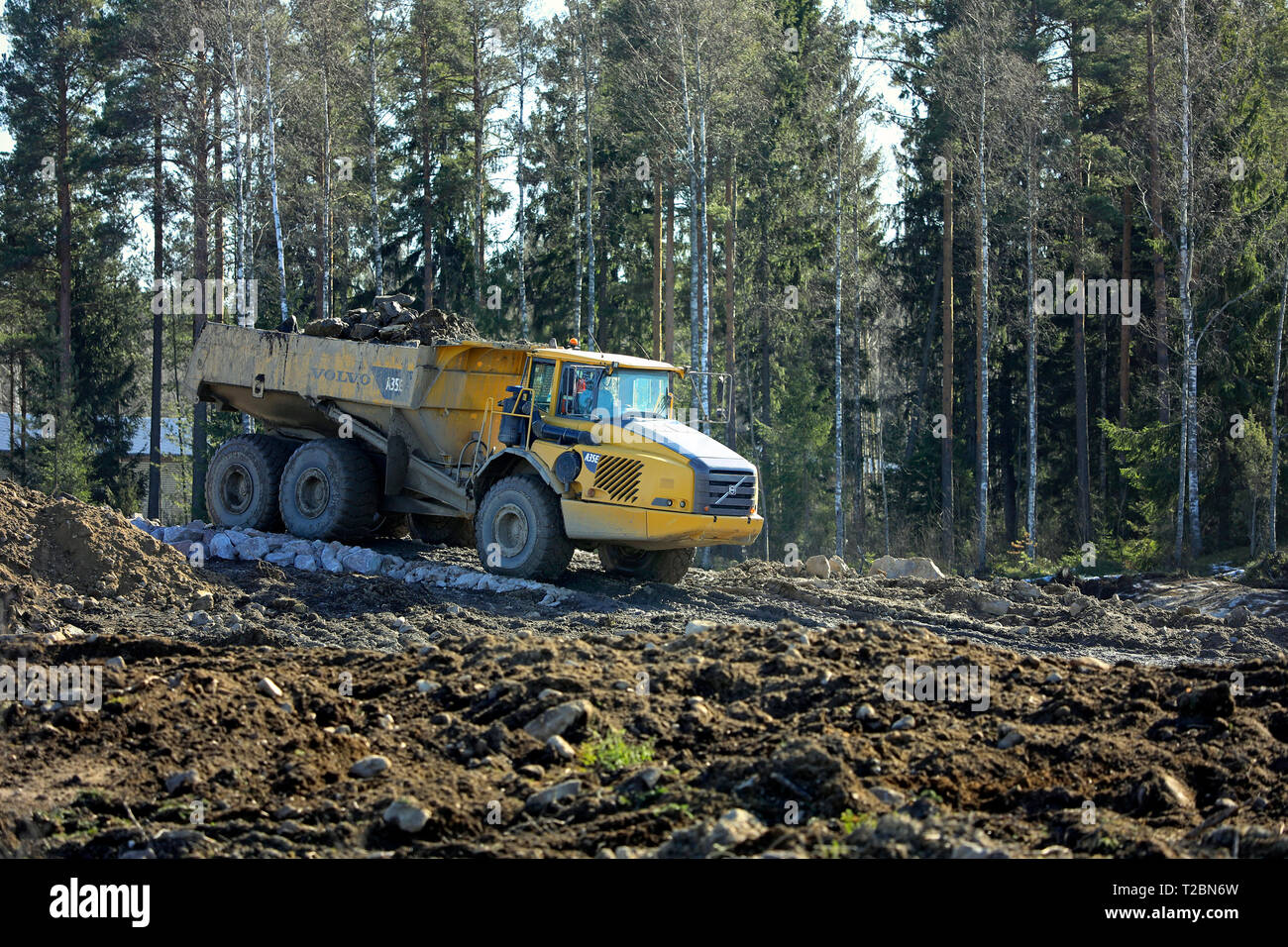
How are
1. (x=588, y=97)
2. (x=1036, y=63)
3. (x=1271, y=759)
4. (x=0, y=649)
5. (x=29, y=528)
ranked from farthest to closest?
1. (x=588, y=97)
2. (x=1036, y=63)
3. (x=29, y=528)
4. (x=0, y=649)
5. (x=1271, y=759)

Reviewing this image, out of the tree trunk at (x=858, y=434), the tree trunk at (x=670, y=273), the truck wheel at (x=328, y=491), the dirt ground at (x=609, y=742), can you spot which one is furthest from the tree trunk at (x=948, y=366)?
the dirt ground at (x=609, y=742)

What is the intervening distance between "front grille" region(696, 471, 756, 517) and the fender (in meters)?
1.63

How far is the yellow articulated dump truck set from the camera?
13.4 metres

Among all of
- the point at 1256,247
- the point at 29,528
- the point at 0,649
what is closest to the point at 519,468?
the point at 29,528

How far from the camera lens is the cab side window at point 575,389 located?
46.0 ft

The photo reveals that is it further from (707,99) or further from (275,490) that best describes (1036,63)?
(275,490)

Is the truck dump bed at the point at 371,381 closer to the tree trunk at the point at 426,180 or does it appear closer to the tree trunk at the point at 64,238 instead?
the tree trunk at the point at 426,180

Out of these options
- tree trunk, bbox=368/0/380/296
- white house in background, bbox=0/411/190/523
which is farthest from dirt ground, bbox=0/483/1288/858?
white house in background, bbox=0/411/190/523

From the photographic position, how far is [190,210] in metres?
31.6

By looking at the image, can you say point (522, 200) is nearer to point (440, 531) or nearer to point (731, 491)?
point (440, 531)

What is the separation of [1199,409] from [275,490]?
57.5 ft

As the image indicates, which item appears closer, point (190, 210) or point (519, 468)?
point (519, 468)

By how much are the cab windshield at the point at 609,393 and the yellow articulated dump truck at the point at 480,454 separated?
0.02 m

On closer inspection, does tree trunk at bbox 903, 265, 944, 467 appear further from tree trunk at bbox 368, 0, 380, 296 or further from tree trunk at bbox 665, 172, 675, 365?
tree trunk at bbox 368, 0, 380, 296
